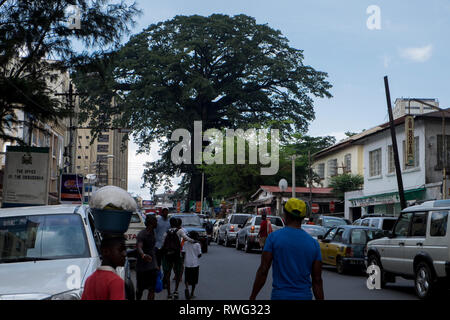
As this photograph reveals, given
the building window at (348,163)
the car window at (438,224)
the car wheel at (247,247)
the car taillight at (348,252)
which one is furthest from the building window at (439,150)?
the car window at (438,224)

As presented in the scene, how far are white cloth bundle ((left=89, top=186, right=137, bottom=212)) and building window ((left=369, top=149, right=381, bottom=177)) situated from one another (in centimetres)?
3319

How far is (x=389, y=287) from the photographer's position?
15836mm

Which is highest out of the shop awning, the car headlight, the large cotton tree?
the large cotton tree

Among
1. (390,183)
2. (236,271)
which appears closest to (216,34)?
(390,183)

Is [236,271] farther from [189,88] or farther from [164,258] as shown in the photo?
[189,88]

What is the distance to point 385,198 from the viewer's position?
36.6 m

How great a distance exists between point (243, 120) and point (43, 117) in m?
41.1

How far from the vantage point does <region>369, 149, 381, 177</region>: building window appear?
38.5 m

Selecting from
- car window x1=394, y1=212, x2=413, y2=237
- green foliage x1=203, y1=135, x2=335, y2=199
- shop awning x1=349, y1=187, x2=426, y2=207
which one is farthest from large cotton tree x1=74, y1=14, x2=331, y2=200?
car window x1=394, y1=212, x2=413, y2=237

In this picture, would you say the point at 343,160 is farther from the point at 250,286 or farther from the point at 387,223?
the point at 250,286

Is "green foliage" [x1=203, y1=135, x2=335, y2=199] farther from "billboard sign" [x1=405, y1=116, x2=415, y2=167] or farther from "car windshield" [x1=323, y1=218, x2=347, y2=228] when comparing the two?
"billboard sign" [x1=405, y1=116, x2=415, y2=167]

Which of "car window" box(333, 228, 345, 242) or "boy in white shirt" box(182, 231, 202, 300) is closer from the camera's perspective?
"boy in white shirt" box(182, 231, 202, 300)

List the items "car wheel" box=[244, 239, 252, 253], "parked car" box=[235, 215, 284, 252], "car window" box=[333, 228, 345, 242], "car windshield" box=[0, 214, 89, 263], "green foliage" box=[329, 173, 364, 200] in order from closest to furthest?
"car windshield" box=[0, 214, 89, 263], "car window" box=[333, 228, 345, 242], "parked car" box=[235, 215, 284, 252], "car wheel" box=[244, 239, 252, 253], "green foliage" box=[329, 173, 364, 200]

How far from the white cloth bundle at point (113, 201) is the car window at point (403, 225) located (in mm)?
8942
